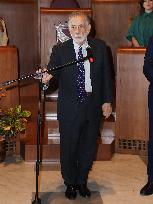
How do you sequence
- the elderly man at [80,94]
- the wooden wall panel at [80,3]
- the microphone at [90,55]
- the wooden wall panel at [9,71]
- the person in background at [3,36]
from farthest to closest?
the wooden wall panel at [80,3]
the person in background at [3,36]
the wooden wall panel at [9,71]
the elderly man at [80,94]
the microphone at [90,55]

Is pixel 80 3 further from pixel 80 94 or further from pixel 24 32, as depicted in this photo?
pixel 80 94

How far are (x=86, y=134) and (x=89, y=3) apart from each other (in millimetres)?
3259

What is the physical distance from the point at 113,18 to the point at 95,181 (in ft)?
7.63

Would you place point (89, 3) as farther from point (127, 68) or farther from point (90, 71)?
point (90, 71)

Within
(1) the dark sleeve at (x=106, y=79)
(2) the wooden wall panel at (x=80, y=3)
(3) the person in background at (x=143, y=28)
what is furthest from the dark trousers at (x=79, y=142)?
(2) the wooden wall panel at (x=80, y=3)

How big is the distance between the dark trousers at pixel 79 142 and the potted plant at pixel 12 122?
35.6 inches

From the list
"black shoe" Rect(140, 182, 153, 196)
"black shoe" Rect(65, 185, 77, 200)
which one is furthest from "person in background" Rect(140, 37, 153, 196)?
"black shoe" Rect(65, 185, 77, 200)

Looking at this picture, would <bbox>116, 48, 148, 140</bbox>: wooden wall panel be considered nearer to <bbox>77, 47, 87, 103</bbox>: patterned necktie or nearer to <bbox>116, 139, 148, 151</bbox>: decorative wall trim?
<bbox>116, 139, 148, 151</bbox>: decorative wall trim

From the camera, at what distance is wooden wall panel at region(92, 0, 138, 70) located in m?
5.41

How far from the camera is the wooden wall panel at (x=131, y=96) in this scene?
4.42m

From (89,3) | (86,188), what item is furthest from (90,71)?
(89,3)

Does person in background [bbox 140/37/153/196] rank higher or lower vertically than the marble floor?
higher

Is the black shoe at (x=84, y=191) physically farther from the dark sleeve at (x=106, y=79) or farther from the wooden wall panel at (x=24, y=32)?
the wooden wall panel at (x=24, y=32)

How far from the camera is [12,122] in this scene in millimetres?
4082
